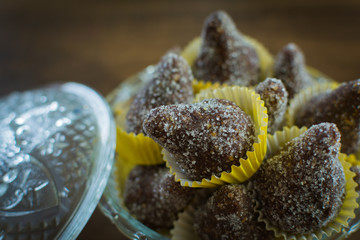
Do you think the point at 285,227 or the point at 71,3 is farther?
the point at 71,3

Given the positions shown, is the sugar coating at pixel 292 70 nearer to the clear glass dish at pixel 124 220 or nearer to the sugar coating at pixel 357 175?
the sugar coating at pixel 357 175

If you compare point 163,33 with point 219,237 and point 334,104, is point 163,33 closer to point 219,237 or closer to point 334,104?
point 334,104

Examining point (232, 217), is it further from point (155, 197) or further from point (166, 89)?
point (166, 89)

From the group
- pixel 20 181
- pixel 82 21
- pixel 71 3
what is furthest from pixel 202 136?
pixel 71 3

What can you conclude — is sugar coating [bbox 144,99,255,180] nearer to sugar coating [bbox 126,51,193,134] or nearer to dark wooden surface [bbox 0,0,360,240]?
sugar coating [bbox 126,51,193,134]

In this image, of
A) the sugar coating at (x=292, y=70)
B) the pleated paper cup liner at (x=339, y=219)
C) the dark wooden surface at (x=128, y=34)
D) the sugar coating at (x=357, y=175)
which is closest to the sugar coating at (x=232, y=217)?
the pleated paper cup liner at (x=339, y=219)

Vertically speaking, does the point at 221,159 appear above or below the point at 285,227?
above
